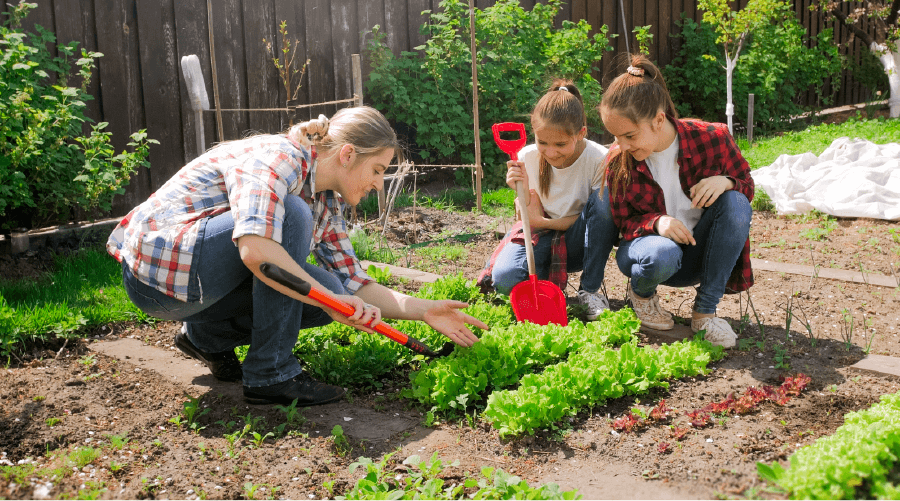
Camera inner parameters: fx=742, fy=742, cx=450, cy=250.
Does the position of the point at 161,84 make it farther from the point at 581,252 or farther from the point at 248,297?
the point at 581,252

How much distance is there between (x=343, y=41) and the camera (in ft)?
23.0

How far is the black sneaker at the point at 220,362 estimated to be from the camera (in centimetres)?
300

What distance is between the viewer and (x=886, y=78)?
41.2 feet

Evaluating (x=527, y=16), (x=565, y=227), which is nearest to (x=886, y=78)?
(x=527, y=16)

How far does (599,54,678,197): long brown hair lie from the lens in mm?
3137

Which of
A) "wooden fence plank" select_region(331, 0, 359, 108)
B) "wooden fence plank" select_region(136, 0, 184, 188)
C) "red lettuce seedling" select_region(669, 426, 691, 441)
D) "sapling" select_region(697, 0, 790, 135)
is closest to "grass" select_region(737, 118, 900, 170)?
"sapling" select_region(697, 0, 790, 135)

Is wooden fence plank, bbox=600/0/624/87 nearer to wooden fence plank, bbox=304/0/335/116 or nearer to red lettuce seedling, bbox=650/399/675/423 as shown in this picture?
wooden fence plank, bbox=304/0/335/116

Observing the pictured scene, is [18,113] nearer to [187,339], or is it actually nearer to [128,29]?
[128,29]

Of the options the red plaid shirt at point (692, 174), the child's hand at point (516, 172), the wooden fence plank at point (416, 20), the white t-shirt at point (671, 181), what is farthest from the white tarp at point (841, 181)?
the wooden fence plank at point (416, 20)

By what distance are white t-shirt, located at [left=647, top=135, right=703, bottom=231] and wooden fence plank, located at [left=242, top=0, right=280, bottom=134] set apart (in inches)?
155

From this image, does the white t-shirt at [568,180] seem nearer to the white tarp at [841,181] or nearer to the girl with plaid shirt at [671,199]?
the girl with plaid shirt at [671,199]

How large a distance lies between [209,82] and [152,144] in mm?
752

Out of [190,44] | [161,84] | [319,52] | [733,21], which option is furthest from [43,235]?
[733,21]

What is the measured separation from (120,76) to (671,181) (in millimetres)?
4170
